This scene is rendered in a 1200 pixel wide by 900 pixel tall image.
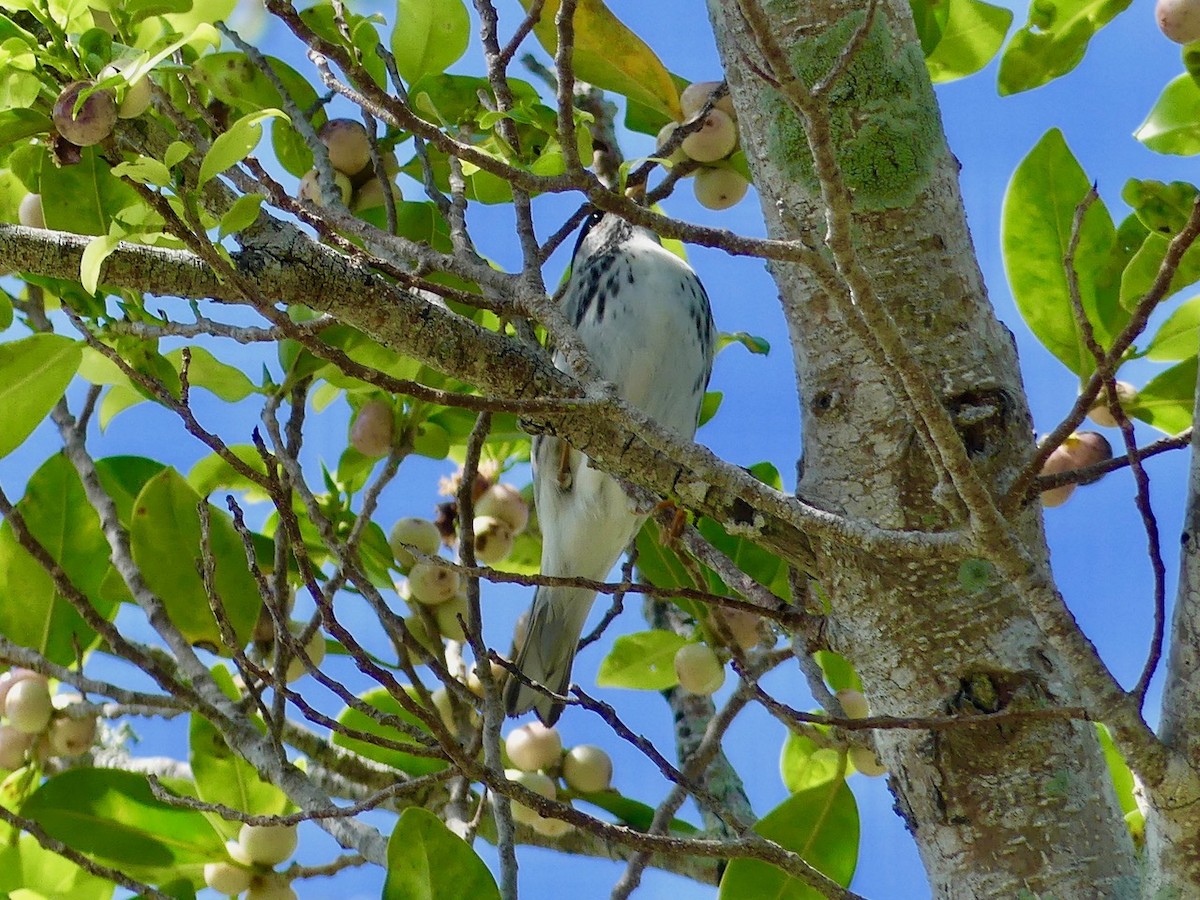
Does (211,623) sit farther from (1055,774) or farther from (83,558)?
(1055,774)

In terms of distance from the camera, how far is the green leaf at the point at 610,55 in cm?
184

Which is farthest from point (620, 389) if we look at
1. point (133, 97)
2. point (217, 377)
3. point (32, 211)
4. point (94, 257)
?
point (94, 257)

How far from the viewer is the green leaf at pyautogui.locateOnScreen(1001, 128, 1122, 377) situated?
1.71 metres

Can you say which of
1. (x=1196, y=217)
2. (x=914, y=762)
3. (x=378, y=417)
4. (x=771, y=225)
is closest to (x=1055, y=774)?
(x=914, y=762)

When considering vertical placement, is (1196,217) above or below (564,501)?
below

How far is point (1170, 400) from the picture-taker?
5.83 ft

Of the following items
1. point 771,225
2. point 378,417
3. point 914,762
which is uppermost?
point 771,225

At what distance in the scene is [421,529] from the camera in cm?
227

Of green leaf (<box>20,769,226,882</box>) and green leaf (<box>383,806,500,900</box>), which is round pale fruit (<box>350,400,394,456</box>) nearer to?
green leaf (<box>20,769,226,882</box>)

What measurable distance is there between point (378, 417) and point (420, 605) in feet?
1.36

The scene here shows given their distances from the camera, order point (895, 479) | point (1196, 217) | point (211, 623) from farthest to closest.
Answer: point (211, 623)
point (895, 479)
point (1196, 217)

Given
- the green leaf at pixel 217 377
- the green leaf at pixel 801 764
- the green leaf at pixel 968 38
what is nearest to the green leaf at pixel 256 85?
the green leaf at pixel 217 377

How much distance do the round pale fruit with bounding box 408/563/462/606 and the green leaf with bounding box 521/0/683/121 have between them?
2.65ft

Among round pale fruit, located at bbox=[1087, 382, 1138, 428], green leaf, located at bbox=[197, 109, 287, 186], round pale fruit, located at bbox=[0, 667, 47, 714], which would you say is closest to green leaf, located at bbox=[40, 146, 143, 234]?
green leaf, located at bbox=[197, 109, 287, 186]
